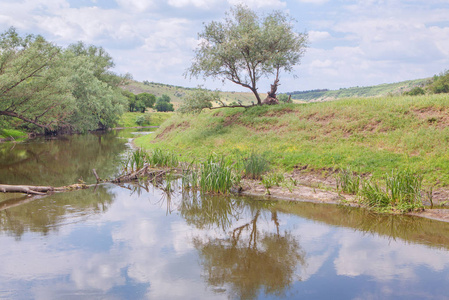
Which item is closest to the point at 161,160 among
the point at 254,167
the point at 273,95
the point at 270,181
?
the point at 254,167

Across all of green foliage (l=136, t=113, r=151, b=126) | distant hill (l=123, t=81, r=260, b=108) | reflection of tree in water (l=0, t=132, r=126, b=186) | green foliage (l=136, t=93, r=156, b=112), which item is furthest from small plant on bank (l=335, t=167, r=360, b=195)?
distant hill (l=123, t=81, r=260, b=108)

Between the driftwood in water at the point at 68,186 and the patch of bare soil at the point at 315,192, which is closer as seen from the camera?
the patch of bare soil at the point at 315,192

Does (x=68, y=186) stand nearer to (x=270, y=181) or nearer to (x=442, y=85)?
(x=270, y=181)

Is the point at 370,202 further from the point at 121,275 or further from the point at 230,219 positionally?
the point at 121,275

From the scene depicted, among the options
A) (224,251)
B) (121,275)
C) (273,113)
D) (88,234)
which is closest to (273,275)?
(224,251)

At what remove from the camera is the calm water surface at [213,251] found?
7.25 meters

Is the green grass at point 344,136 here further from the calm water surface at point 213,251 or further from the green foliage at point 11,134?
the green foliage at point 11,134

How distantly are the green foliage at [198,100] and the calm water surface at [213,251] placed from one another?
16892 millimetres

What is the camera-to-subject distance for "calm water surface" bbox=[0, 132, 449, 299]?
23.8 feet

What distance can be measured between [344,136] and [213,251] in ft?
48.0

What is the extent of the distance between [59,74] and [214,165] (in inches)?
1177

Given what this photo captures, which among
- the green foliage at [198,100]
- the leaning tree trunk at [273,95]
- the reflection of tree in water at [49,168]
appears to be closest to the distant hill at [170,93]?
the leaning tree trunk at [273,95]

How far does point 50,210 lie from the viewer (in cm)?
1281

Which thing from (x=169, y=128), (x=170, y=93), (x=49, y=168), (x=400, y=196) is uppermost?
(x=170, y=93)
